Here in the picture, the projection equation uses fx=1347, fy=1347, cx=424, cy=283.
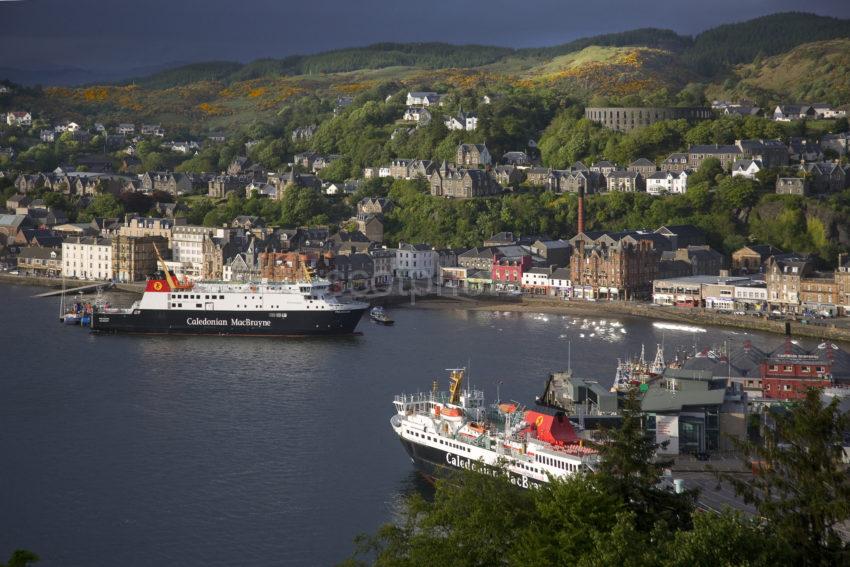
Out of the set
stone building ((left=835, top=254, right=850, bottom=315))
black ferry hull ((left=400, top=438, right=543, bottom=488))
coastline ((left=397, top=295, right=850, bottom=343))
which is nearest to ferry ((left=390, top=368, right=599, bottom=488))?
black ferry hull ((left=400, top=438, right=543, bottom=488))

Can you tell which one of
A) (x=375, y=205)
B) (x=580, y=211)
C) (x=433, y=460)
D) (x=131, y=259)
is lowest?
(x=433, y=460)

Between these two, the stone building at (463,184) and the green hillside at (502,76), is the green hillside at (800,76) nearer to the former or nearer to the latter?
the green hillside at (502,76)

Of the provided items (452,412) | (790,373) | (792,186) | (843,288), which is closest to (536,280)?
(843,288)

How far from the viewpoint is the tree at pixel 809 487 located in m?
6.62

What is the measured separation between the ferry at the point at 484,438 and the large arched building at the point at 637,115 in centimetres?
2140

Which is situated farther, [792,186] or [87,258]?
[87,258]

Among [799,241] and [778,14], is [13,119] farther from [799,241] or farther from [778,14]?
[799,241]

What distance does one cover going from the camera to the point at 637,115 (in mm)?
33531

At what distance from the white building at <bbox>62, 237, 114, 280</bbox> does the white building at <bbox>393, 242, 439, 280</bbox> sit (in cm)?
591

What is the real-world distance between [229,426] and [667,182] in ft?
56.6

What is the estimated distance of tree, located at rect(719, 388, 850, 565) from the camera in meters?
6.62

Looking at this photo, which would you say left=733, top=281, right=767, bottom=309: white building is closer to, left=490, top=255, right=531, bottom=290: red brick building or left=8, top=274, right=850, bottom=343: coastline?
left=8, top=274, right=850, bottom=343: coastline

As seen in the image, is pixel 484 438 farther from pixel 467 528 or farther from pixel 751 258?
pixel 751 258

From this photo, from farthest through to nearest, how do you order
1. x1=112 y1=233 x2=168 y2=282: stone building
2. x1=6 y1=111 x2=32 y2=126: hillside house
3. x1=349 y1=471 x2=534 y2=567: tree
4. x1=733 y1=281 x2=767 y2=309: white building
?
x1=6 y1=111 x2=32 y2=126: hillside house → x1=112 y1=233 x2=168 y2=282: stone building → x1=733 y1=281 x2=767 y2=309: white building → x1=349 y1=471 x2=534 y2=567: tree
